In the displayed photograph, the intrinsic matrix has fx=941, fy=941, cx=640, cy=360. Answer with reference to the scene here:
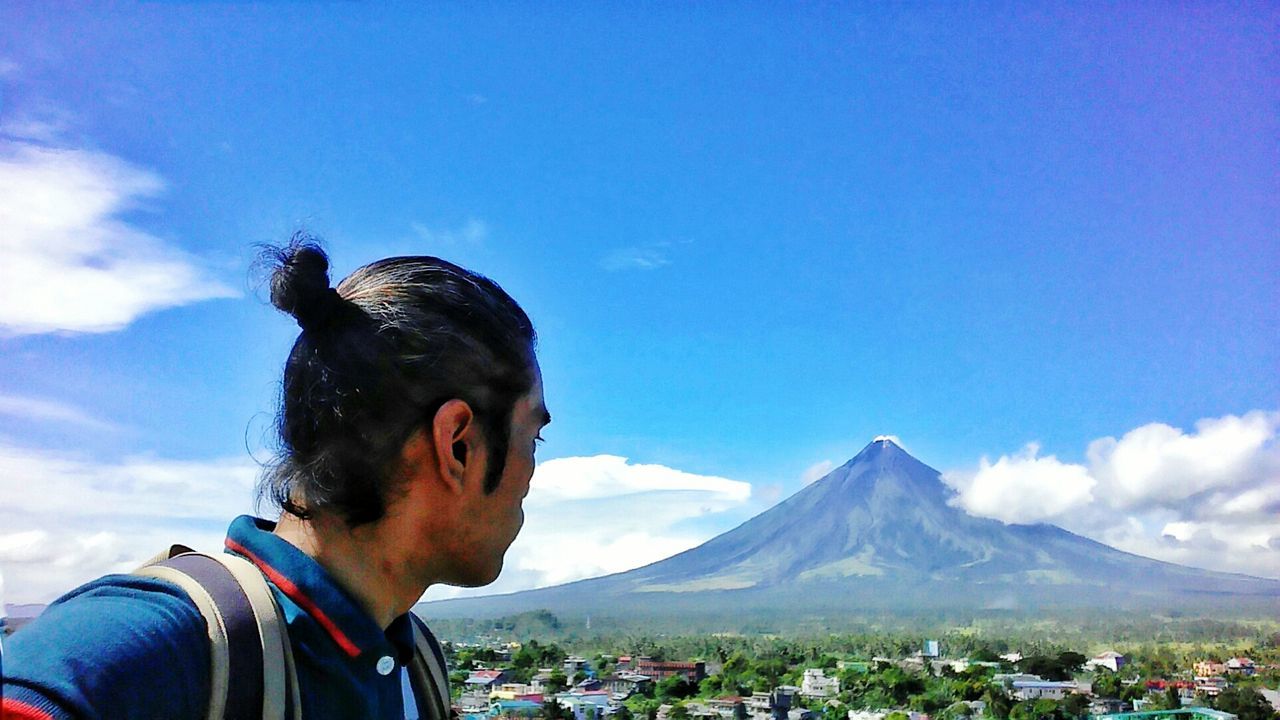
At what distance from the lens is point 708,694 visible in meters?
5.94

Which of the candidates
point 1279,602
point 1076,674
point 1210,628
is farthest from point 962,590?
point 1076,674

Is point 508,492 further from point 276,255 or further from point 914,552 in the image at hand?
point 914,552

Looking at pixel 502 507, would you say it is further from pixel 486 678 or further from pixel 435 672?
pixel 486 678

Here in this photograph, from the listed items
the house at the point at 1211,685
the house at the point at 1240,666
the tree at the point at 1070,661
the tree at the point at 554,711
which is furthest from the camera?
the house at the point at 1240,666

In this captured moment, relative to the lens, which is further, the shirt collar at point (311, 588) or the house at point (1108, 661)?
the house at point (1108, 661)

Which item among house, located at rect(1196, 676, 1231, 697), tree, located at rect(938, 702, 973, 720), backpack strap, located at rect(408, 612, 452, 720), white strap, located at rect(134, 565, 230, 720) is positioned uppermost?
white strap, located at rect(134, 565, 230, 720)

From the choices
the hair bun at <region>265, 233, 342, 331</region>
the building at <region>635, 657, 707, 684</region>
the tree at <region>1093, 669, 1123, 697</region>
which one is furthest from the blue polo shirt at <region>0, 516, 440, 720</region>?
the tree at <region>1093, 669, 1123, 697</region>

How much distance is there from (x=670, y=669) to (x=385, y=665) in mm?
6425

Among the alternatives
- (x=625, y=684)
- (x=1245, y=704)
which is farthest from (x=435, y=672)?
(x=1245, y=704)

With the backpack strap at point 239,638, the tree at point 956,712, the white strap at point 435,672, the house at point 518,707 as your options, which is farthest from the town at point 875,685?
the backpack strap at point 239,638

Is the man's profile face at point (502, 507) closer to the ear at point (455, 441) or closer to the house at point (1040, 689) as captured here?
the ear at point (455, 441)

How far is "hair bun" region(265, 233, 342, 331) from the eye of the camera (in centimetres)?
57

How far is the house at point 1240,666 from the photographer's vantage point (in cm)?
697

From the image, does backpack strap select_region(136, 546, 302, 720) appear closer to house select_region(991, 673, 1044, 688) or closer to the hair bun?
the hair bun
